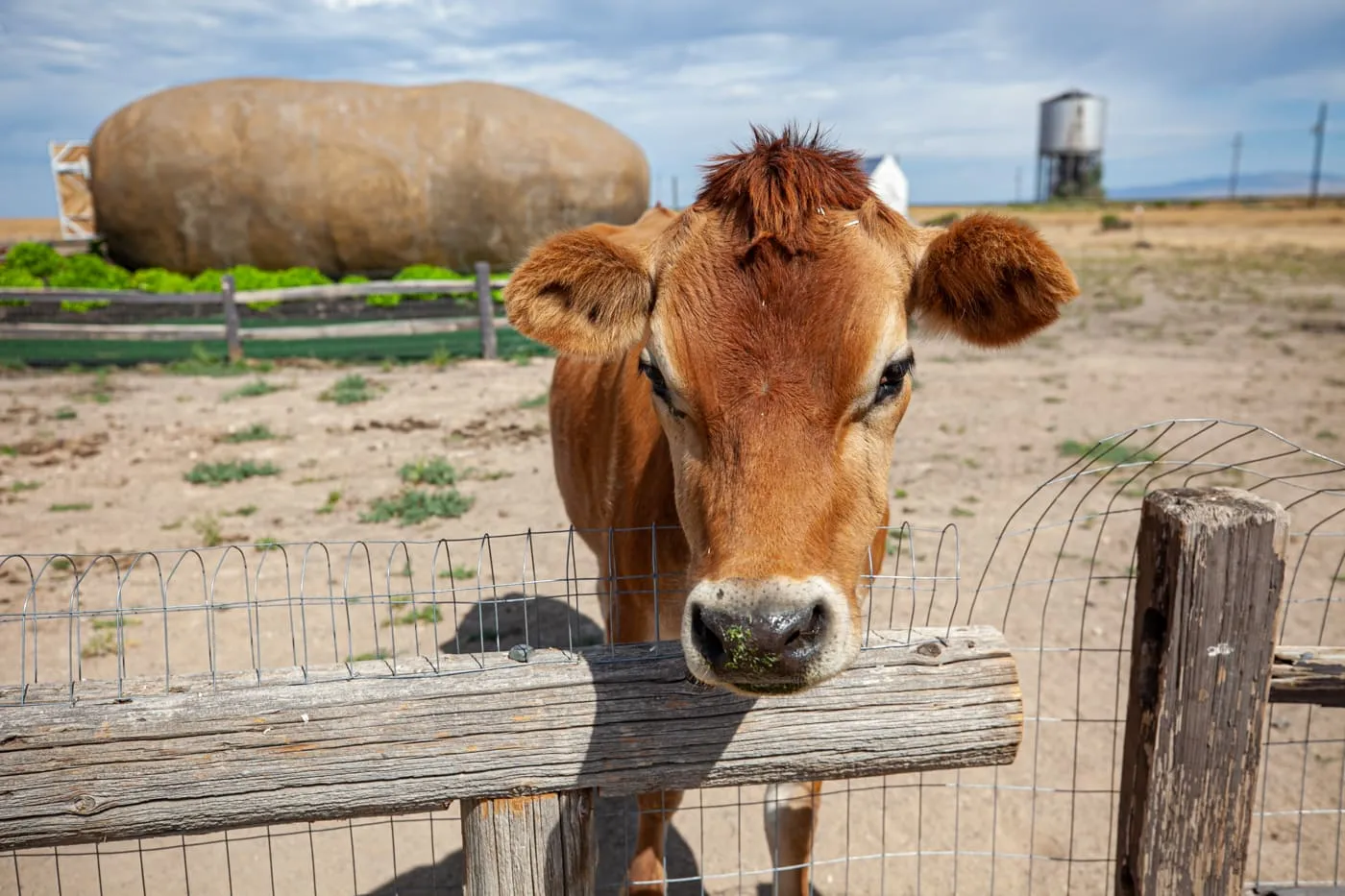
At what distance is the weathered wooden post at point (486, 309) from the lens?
13.0 meters

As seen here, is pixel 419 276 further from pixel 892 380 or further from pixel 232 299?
pixel 892 380

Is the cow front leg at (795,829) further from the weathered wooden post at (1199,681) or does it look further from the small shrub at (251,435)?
the small shrub at (251,435)

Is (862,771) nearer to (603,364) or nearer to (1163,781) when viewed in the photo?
(1163,781)

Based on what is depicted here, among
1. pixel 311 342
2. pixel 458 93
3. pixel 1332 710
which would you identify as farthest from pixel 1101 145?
pixel 1332 710

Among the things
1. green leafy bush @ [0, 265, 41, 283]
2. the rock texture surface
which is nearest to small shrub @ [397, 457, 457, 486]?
the rock texture surface

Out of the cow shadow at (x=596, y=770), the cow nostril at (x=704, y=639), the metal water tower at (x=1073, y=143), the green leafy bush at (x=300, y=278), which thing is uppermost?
the metal water tower at (x=1073, y=143)

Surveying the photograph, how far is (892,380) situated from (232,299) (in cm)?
1256

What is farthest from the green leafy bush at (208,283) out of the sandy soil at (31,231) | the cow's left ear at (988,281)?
the sandy soil at (31,231)

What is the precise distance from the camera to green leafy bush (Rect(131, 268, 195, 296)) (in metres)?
13.7

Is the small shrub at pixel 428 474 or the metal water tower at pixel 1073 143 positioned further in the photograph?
the metal water tower at pixel 1073 143

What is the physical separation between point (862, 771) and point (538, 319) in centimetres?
139

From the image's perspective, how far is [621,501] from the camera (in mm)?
3189

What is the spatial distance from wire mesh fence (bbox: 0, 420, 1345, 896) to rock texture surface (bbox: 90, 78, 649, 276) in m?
9.82

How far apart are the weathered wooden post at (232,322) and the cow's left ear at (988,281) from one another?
12.3m
